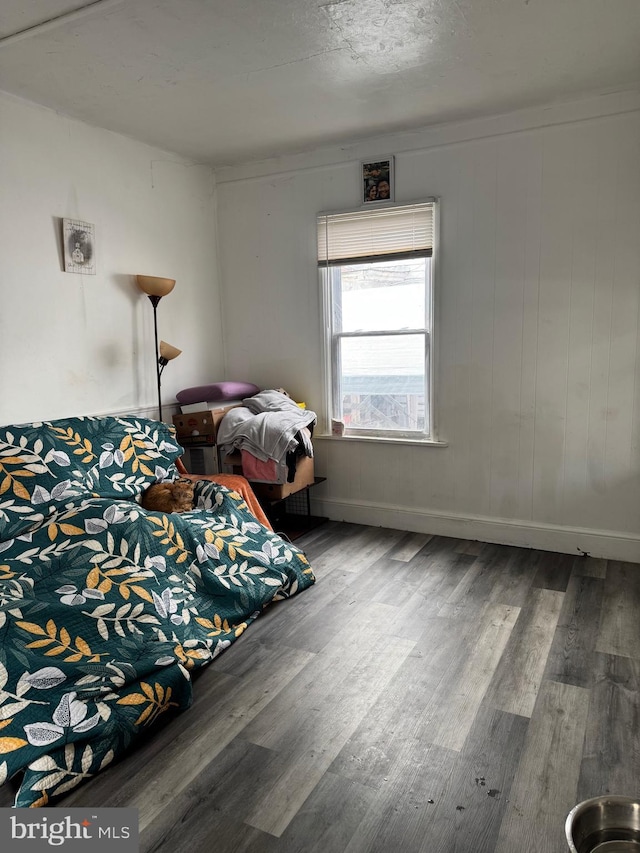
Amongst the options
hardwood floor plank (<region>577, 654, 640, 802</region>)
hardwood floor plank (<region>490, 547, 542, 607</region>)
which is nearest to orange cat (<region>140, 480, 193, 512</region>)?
hardwood floor plank (<region>490, 547, 542, 607</region>)

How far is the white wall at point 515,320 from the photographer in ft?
11.3

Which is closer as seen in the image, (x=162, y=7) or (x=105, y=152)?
(x=162, y=7)

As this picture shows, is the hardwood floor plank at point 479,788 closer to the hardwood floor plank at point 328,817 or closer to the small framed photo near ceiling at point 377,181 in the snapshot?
the hardwood floor plank at point 328,817

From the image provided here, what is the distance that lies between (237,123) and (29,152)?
1181 millimetres

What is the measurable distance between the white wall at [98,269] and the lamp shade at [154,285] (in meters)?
0.13

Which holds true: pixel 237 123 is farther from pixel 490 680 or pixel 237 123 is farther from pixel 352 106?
pixel 490 680

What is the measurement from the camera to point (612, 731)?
6.76 feet

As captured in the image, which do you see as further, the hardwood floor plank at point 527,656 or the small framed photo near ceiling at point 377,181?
the small framed photo near ceiling at point 377,181

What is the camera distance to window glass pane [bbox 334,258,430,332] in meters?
3.99

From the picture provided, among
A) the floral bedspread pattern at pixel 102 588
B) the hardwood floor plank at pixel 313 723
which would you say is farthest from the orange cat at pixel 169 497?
the hardwood floor plank at pixel 313 723

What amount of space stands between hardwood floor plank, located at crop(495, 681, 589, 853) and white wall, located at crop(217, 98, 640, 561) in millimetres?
1633

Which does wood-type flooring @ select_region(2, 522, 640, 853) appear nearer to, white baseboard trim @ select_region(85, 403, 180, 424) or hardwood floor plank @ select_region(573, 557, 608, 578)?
hardwood floor plank @ select_region(573, 557, 608, 578)

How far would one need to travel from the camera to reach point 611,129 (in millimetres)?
3330

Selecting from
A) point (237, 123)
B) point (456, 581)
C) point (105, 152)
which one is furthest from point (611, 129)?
point (105, 152)
